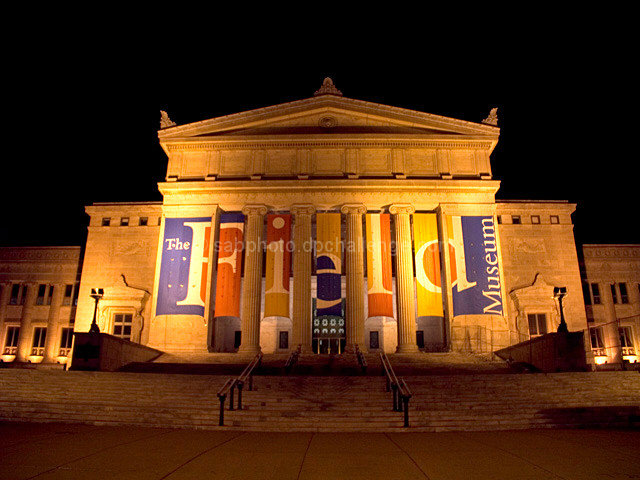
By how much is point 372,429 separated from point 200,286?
18.2 metres

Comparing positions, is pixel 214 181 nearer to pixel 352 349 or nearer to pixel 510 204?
pixel 352 349

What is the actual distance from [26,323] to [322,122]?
79.1 ft

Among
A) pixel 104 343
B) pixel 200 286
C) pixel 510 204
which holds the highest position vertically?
pixel 510 204

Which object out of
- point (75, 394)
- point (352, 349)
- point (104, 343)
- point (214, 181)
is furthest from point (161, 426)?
point (214, 181)

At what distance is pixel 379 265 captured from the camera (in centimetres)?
2797

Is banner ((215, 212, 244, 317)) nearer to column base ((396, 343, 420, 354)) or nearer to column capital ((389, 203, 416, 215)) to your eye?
column capital ((389, 203, 416, 215))

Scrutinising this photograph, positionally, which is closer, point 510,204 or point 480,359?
point 480,359

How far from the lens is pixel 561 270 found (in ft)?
99.1

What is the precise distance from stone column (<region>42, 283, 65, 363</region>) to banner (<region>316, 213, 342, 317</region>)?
18.3m

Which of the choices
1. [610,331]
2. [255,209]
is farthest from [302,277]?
[610,331]

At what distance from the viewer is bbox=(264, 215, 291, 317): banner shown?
1085 inches

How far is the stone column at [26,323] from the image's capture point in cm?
3222

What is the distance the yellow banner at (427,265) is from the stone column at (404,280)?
777 mm

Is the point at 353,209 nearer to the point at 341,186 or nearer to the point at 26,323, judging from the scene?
the point at 341,186
